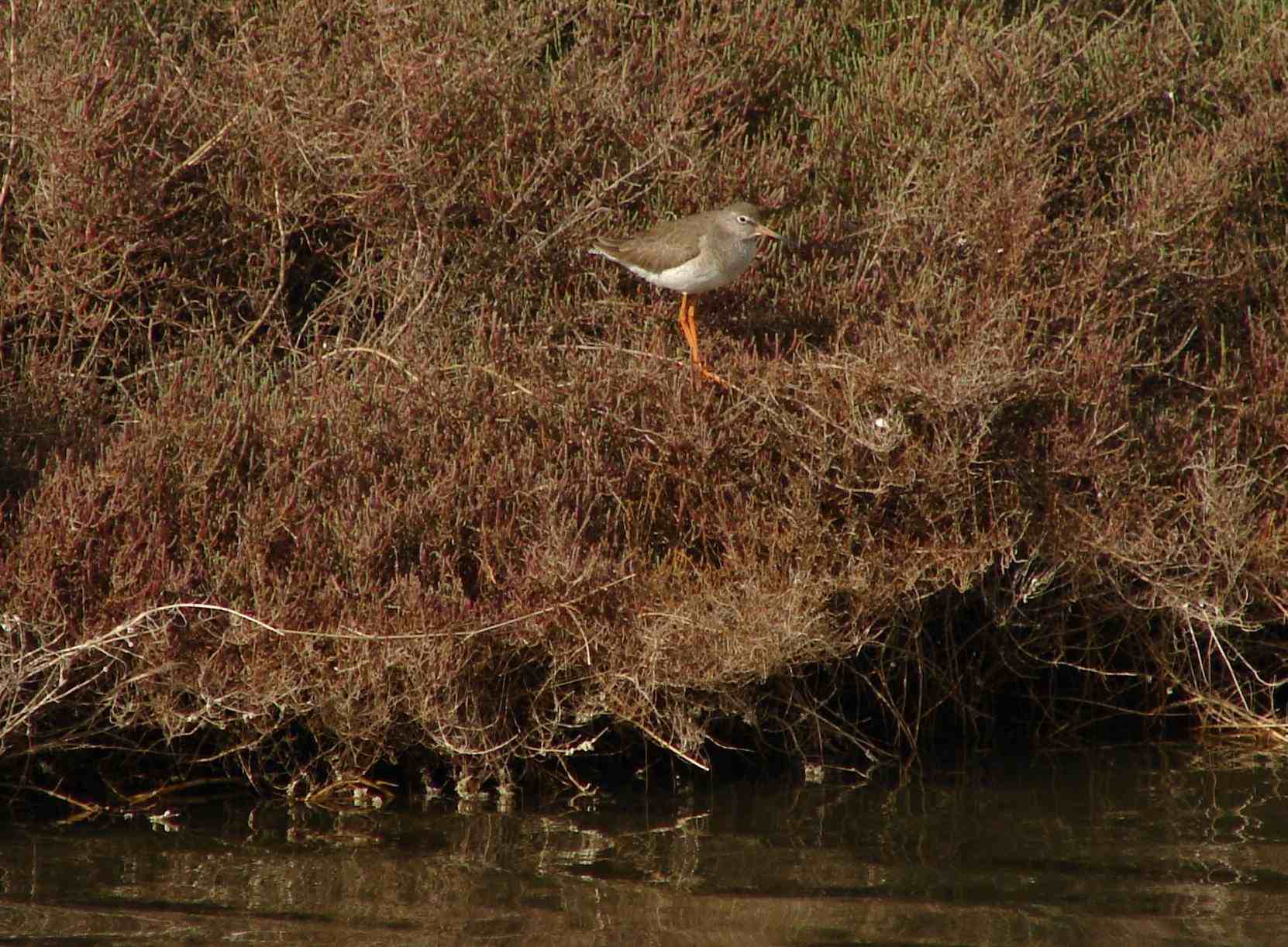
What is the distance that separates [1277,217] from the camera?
7117 mm

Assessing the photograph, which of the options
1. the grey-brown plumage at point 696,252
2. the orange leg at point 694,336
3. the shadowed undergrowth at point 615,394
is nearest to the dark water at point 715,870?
the shadowed undergrowth at point 615,394

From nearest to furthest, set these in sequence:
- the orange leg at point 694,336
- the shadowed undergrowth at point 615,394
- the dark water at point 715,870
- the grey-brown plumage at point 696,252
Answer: the dark water at point 715,870 → the shadowed undergrowth at point 615,394 → the orange leg at point 694,336 → the grey-brown plumage at point 696,252

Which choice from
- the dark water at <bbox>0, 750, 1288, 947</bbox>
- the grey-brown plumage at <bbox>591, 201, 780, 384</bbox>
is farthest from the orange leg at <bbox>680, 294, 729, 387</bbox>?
the dark water at <bbox>0, 750, 1288, 947</bbox>

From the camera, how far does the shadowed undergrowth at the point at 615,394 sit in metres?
5.32

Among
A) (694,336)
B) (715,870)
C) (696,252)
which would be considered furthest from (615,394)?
(715,870)

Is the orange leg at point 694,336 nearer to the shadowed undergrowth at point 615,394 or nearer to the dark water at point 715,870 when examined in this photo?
the shadowed undergrowth at point 615,394

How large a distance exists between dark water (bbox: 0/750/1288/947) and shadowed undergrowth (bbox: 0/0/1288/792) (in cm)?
29

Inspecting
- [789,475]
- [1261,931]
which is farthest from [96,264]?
[1261,931]

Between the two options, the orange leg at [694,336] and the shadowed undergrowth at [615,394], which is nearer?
the shadowed undergrowth at [615,394]

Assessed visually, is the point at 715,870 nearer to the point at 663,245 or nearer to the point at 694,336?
the point at 694,336

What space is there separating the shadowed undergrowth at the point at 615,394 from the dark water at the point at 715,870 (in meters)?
0.29

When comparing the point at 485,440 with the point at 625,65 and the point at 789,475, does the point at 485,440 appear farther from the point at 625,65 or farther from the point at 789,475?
the point at 625,65

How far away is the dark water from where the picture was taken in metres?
4.43

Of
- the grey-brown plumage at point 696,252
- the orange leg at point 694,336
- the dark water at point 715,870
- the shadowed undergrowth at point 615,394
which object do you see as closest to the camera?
the dark water at point 715,870
